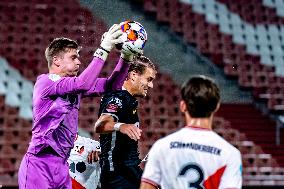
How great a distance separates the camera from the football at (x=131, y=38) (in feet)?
16.5

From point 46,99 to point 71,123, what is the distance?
259mm

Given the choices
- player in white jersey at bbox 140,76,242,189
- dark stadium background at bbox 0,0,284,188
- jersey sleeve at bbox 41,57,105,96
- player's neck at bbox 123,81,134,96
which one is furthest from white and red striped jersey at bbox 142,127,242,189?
dark stadium background at bbox 0,0,284,188

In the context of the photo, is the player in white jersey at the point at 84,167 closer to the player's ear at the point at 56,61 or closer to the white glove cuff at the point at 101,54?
the player's ear at the point at 56,61

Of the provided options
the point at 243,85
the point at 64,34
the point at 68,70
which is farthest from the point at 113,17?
the point at 68,70

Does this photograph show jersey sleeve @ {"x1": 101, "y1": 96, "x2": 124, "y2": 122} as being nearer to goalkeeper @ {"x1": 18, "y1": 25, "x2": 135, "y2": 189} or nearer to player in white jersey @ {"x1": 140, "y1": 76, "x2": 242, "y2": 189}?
goalkeeper @ {"x1": 18, "y1": 25, "x2": 135, "y2": 189}

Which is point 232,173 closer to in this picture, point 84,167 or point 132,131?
point 132,131

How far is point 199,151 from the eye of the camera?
3.28 metres

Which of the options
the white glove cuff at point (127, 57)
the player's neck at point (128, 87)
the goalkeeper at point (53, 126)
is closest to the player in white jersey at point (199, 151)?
the goalkeeper at point (53, 126)

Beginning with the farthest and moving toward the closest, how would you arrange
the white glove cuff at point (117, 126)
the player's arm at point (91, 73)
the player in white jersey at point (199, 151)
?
the white glove cuff at point (117, 126) < the player's arm at point (91, 73) < the player in white jersey at point (199, 151)

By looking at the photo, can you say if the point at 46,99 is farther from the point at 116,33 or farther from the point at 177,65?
the point at 177,65

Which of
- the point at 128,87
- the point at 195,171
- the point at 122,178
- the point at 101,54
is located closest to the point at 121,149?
the point at 122,178

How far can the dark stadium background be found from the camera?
41.2 feet

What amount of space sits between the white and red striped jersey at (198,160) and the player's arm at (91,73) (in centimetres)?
136

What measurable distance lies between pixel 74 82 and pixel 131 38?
633mm
